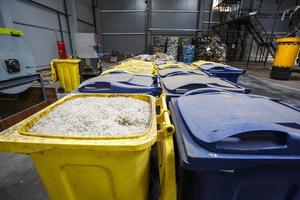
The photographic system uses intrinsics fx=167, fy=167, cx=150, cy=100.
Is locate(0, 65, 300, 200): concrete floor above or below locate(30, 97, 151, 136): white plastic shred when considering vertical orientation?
below

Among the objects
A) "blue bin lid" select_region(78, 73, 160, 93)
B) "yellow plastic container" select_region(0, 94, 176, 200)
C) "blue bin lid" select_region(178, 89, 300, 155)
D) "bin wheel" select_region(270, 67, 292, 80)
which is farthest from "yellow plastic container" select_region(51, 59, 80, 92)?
"bin wheel" select_region(270, 67, 292, 80)

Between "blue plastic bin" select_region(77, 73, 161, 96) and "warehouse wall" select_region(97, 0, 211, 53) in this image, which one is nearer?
"blue plastic bin" select_region(77, 73, 161, 96)

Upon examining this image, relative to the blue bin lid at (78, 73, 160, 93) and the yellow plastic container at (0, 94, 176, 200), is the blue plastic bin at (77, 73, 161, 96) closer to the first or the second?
the blue bin lid at (78, 73, 160, 93)

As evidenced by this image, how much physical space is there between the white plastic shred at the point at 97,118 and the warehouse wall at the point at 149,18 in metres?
11.0

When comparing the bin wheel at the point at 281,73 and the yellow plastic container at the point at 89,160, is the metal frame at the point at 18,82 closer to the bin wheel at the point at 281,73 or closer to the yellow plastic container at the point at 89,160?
the yellow plastic container at the point at 89,160

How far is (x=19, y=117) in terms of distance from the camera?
1938mm

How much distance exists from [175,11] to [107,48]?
5204mm

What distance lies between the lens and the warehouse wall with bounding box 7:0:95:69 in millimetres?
5255

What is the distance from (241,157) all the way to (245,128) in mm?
106

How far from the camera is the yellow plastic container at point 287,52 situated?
5207 mm

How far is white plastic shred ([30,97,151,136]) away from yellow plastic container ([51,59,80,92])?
2.79 m

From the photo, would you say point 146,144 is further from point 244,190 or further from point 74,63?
point 74,63

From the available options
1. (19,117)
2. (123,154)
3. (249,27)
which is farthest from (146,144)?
(249,27)

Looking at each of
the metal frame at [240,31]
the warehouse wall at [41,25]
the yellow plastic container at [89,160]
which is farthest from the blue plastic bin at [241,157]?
the metal frame at [240,31]
